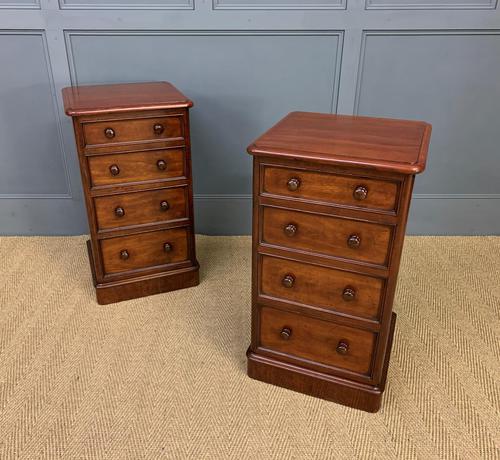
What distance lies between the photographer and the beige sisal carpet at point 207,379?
Result: 62.7 inches

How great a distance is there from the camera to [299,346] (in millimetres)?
1771

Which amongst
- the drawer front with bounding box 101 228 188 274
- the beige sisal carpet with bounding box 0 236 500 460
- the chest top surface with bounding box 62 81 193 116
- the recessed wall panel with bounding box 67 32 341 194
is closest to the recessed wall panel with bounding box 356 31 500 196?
the recessed wall panel with bounding box 67 32 341 194

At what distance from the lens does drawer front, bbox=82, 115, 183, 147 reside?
2.02 m

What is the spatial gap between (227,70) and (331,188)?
137 centimetres

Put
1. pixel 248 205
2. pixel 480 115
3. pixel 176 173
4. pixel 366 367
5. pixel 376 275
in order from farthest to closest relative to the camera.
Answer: pixel 248 205 < pixel 480 115 < pixel 176 173 < pixel 366 367 < pixel 376 275

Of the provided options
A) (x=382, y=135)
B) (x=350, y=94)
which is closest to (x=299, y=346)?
(x=382, y=135)

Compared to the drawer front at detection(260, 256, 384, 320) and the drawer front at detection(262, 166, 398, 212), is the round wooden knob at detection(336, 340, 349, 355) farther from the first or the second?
the drawer front at detection(262, 166, 398, 212)

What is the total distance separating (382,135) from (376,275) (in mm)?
479

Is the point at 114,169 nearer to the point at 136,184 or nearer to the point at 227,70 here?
the point at 136,184

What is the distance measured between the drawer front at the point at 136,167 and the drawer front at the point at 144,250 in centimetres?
29

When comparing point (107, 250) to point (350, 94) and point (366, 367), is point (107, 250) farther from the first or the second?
point (350, 94)

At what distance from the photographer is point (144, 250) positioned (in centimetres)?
232

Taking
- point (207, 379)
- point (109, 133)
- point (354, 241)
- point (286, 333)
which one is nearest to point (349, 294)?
point (354, 241)

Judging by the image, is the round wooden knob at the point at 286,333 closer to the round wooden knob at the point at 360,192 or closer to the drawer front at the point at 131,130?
the round wooden knob at the point at 360,192
